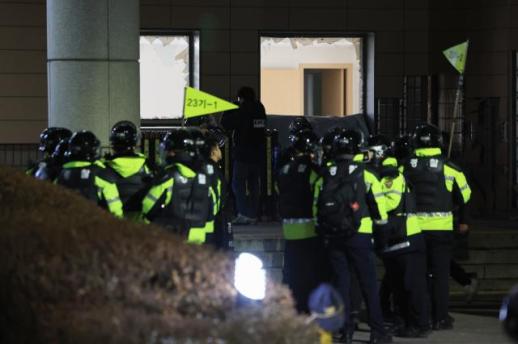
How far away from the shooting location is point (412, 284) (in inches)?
496

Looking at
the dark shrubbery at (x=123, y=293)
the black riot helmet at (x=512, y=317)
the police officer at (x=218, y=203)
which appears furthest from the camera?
the police officer at (x=218, y=203)

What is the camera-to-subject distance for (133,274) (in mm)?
5566

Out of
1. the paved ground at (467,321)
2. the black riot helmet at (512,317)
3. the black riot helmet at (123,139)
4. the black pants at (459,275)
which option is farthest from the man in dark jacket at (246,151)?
the black riot helmet at (512,317)

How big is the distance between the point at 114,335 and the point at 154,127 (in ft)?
60.3

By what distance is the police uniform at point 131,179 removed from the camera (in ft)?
38.9

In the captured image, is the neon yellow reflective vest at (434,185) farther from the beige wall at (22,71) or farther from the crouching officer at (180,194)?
the beige wall at (22,71)

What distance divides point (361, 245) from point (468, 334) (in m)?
1.69

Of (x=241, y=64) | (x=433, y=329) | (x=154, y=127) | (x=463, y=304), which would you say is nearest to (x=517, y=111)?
(x=241, y=64)

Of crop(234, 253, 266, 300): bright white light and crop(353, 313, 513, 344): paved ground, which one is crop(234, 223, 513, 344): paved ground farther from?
crop(234, 253, 266, 300): bright white light

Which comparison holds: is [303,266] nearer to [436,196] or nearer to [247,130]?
[436,196]

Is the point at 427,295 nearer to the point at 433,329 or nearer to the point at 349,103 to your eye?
the point at 433,329

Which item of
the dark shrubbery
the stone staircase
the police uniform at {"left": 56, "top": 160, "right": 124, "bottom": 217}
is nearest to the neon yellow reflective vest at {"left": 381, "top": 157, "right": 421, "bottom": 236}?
the police uniform at {"left": 56, "top": 160, "right": 124, "bottom": 217}

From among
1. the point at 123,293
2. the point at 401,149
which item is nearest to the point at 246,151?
the point at 401,149

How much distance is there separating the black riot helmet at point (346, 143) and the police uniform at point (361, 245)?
0.06 metres
